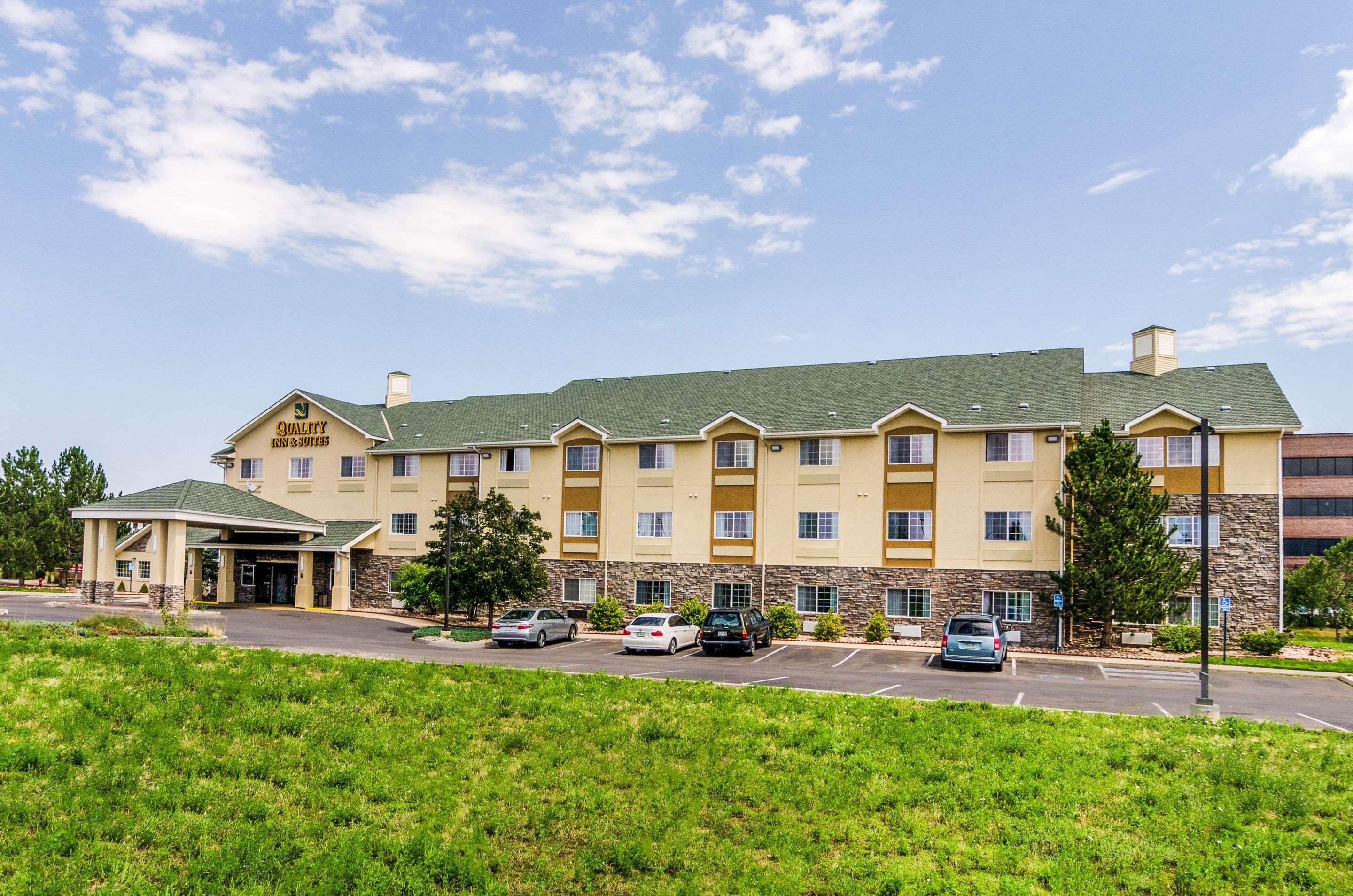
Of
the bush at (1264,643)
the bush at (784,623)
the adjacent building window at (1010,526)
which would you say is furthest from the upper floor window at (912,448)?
the bush at (1264,643)

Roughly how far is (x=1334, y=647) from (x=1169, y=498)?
11.5 metres

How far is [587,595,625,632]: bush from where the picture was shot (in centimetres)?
3812

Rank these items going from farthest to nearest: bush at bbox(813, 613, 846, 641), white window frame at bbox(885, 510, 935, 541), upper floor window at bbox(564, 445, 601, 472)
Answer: upper floor window at bbox(564, 445, 601, 472) → white window frame at bbox(885, 510, 935, 541) → bush at bbox(813, 613, 846, 641)

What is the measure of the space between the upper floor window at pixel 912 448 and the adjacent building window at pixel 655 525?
10.1 metres

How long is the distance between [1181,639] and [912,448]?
469 inches

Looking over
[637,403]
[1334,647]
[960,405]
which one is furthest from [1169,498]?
[637,403]

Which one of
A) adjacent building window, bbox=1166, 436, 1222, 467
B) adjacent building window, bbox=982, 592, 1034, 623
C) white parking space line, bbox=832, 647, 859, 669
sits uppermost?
adjacent building window, bbox=1166, 436, 1222, 467

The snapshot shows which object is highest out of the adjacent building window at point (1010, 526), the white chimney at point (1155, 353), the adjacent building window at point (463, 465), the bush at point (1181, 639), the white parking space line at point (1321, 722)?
the white chimney at point (1155, 353)

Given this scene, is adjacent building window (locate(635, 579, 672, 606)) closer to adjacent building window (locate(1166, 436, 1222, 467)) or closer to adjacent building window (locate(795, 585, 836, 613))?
adjacent building window (locate(795, 585, 836, 613))

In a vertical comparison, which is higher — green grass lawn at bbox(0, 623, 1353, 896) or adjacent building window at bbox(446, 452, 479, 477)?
adjacent building window at bbox(446, 452, 479, 477)

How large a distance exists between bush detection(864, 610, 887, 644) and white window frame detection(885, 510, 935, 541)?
3466 mm

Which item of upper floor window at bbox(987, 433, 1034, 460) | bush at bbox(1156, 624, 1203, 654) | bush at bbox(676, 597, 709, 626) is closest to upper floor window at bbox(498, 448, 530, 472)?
bush at bbox(676, 597, 709, 626)

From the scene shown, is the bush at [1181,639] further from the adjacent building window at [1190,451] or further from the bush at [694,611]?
the bush at [694,611]

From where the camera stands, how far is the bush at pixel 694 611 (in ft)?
121
